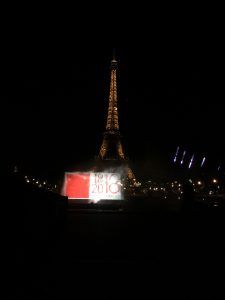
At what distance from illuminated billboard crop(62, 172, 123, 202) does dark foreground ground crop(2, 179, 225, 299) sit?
72.0 feet

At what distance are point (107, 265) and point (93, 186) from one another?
2542 centimetres

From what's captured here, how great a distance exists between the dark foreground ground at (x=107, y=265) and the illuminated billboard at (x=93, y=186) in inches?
864

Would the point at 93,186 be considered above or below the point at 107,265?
above

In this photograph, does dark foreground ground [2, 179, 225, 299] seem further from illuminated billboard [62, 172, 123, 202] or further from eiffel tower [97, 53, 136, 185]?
eiffel tower [97, 53, 136, 185]

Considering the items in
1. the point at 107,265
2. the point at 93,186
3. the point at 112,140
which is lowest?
the point at 107,265

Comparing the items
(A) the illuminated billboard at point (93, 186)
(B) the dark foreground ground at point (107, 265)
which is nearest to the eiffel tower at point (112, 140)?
(A) the illuminated billboard at point (93, 186)

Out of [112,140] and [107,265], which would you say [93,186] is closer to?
[107,265]

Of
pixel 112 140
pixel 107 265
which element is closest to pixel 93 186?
pixel 107 265

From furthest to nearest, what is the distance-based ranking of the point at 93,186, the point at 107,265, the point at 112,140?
the point at 112,140
the point at 93,186
the point at 107,265

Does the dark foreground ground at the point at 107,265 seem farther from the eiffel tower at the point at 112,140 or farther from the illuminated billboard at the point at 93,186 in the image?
the eiffel tower at the point at 112,140

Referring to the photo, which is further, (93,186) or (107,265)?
(93,186)

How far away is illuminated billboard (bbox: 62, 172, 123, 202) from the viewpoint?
99.6 ft

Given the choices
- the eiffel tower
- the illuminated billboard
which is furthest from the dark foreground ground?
the eiffel tower

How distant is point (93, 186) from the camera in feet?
101
